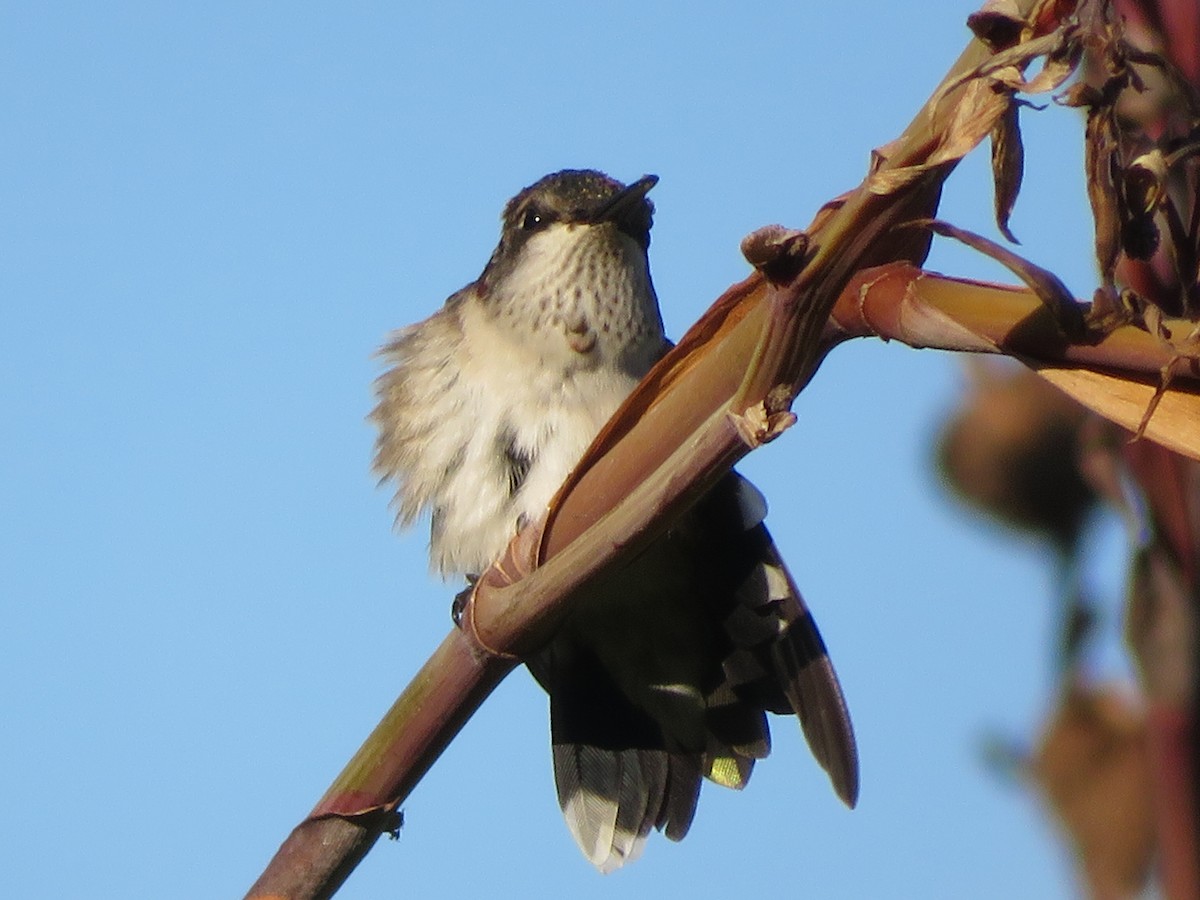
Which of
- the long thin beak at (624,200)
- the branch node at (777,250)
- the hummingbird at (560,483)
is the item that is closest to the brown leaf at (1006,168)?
the branch node at (777,250)

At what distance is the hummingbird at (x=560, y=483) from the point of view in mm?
3586

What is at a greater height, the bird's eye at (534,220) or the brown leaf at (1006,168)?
the bird's eye at (534,220)

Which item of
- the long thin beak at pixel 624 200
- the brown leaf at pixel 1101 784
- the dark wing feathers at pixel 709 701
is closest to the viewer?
the brown leaf at pixel 1101 784

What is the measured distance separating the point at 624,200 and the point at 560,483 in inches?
37.4

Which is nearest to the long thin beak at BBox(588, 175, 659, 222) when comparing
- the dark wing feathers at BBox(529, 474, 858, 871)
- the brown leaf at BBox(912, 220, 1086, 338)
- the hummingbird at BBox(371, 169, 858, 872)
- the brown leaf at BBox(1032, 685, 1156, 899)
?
the hummingbird at BBox(371, 169, 858, 872)

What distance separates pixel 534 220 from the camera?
4.30 m

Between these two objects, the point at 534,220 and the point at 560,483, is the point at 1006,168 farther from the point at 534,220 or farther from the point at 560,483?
the point at 534,220

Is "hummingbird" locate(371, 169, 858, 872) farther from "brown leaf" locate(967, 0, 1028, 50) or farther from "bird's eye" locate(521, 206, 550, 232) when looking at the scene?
"brown leaf" locate(967, 0, 1028, 50)

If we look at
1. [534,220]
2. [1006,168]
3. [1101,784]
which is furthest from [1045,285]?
[534,220]

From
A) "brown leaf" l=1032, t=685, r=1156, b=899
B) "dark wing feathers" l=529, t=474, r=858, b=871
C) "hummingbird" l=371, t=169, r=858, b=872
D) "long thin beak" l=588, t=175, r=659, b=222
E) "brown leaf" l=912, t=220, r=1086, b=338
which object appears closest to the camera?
"brown leaf" l=912, t=220, r=1086, b=338

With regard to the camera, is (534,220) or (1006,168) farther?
(534,220)

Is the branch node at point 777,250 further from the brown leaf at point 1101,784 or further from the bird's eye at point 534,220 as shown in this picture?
the bird's eye at point 534,220

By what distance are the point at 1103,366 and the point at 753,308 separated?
1.21ft

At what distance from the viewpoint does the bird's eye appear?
4258 millimetres
